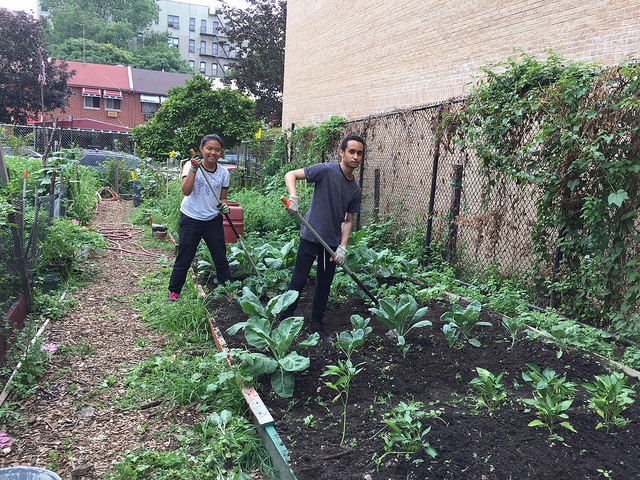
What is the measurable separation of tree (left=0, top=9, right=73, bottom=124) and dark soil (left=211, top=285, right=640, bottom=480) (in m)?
27.9

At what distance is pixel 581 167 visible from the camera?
453 centimetres

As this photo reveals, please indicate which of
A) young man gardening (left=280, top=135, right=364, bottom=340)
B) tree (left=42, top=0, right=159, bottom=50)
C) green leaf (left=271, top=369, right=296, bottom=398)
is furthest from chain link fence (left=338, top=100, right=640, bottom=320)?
tree (left=42, top=0, right=159, bottom=50)

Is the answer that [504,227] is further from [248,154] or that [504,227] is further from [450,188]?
[248,154]

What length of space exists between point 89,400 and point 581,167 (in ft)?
14.9

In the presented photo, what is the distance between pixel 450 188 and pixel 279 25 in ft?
71.1

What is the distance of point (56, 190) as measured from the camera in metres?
8.57

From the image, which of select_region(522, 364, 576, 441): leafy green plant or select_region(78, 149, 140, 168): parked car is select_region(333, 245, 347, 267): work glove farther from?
select_region(78, 149, 140, 168): parked car

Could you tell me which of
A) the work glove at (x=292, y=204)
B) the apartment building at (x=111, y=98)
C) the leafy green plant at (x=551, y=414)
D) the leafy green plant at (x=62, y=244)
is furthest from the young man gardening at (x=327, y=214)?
the apartment building at (x=111, y=98)

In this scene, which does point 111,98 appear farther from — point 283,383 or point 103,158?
point 283,383

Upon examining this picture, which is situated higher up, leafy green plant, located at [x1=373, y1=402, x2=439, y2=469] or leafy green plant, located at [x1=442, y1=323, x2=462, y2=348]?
leafy green plant, located at [x1=442, y1=323, x2=462, y2=348]

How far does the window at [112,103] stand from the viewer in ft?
127

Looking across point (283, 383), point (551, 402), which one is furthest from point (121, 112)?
point (551, 402)

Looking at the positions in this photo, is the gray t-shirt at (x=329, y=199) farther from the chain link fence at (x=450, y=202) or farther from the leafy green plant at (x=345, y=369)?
the chain link fence at (x=450, y=202)

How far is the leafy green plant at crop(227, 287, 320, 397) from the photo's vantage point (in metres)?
3.34
